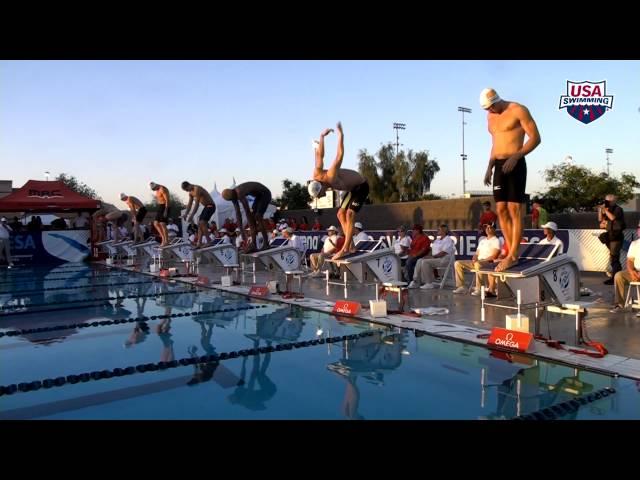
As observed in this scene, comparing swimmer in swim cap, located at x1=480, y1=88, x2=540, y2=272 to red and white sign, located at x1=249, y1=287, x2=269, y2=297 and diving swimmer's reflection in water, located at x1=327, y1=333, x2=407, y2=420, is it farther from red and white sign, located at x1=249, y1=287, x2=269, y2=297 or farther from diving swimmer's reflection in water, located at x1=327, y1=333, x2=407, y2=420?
red and white sign, located at x1=249, y1=287, x2=269, y2=297

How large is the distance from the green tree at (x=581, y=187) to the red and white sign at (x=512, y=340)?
22764mm

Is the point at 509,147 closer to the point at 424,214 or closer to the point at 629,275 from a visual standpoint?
the point at 629,275

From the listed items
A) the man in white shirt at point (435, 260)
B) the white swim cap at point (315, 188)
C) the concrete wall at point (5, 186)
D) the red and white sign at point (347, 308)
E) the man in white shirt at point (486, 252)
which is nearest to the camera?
the red and white sign at point (347, 308)

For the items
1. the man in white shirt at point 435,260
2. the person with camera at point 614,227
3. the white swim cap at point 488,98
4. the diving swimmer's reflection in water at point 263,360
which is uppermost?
the white swim cap at point 488,98

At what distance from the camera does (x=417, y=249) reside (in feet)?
27.8

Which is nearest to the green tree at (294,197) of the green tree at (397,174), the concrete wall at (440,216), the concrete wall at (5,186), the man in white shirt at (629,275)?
the green tree at (397,174)

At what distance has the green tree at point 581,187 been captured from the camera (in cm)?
2512

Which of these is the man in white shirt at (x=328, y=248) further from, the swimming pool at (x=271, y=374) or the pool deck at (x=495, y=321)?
the swimming pool at (x=271, y=374)

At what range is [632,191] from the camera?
2628 cm

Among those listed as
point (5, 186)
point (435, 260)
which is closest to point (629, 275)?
point (435, 260)

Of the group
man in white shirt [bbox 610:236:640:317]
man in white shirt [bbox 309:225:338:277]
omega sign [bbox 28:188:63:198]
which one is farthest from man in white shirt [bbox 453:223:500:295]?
omega sign [bbox 28:188:63:198]

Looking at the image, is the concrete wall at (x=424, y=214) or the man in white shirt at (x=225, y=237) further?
the concrete wall at (x=424, y=214)
